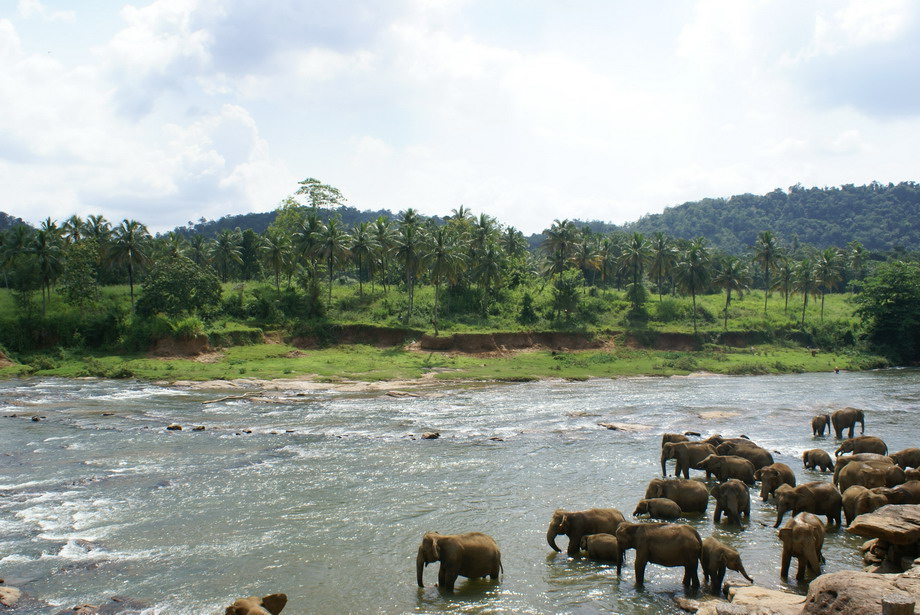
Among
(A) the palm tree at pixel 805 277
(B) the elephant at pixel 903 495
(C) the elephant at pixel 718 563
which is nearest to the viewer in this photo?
(C) the elephant at pixel 718 563

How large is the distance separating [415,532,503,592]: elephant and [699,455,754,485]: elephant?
30.5 ft

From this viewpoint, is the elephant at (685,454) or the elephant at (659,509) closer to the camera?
the elephant at (659,509)

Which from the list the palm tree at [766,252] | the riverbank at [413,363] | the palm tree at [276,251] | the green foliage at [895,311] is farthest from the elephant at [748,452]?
the palm tree at [766,252]

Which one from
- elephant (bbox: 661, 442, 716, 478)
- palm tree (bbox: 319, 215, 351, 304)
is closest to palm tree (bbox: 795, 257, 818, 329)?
palm tree (bbox: 319, 215, 351, 304)

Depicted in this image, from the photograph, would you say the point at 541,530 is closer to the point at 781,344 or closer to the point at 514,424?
the point at 514,424

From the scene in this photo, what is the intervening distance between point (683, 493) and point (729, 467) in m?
3.45

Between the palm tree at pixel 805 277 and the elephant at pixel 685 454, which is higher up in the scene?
the palm tree at pixel 805 277

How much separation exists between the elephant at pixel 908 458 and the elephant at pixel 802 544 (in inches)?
368

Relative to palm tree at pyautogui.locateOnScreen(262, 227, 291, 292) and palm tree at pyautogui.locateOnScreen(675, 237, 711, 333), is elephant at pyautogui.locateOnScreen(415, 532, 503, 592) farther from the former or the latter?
palm tree at pyautogui.locateOnScreen(675, 237, 711, 333)

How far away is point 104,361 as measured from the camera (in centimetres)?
5681

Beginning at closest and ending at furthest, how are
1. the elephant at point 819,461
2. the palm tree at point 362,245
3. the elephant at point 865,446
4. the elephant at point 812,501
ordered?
the elephant at point 812,501 < the elephant at point 819,461 < the elephant at point 865,446 < the palm tree at point 362,245

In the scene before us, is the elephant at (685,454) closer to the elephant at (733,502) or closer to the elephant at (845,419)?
the elephant at (733,502)

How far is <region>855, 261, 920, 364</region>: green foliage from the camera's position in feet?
229

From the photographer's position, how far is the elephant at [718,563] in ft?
40.2
